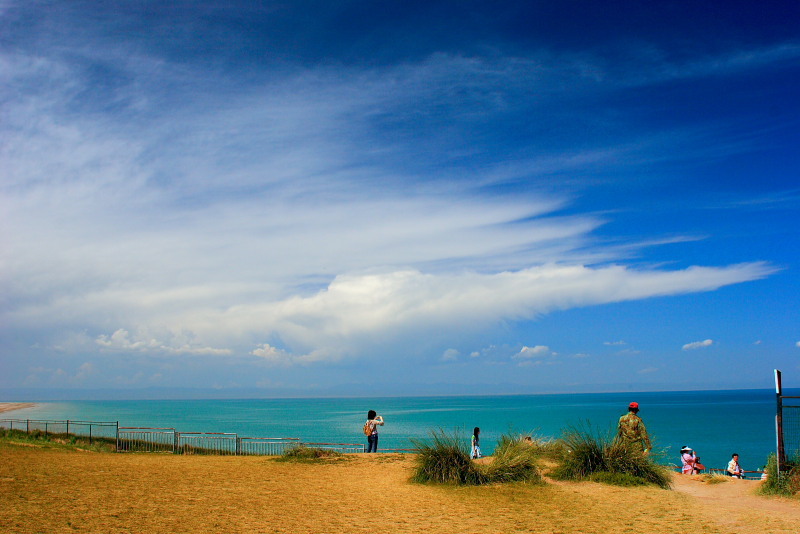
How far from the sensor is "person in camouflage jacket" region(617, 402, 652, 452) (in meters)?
14.3

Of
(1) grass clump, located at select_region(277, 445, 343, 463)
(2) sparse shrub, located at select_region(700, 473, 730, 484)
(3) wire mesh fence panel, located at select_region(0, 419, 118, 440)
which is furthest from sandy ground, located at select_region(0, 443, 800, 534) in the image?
(3) wire mesh fence panel, located at select_region(0, 419, 118, 440)

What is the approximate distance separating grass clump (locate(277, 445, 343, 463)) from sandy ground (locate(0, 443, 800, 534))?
2.14m

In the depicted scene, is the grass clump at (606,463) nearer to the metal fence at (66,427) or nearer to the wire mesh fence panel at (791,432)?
the metal fence at (66,427)

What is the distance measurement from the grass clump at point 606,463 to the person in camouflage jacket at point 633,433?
152mm

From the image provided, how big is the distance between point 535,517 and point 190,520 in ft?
18.4

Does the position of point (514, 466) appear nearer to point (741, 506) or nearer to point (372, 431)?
point (741, 506)

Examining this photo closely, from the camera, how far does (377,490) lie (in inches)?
515

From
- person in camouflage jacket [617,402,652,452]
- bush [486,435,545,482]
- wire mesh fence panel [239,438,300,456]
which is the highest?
person in camouflage jacket [617,402,652,452]

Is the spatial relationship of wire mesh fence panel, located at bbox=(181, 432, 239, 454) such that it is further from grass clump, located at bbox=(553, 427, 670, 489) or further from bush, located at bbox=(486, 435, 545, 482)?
grass clump, located at bbox=(553, 427, 670, 489)

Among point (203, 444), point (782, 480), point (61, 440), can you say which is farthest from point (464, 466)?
point (61, 440)

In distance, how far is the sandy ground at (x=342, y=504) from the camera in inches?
377

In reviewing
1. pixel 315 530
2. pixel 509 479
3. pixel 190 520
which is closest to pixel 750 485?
pixel 509 479

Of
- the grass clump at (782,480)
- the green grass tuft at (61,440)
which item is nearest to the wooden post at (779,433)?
the grass clump at (782,480)

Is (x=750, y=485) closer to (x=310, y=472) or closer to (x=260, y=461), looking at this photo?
(x=310, y=472)
